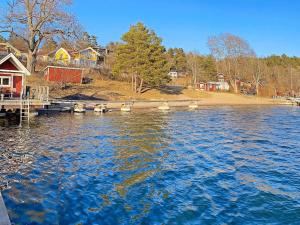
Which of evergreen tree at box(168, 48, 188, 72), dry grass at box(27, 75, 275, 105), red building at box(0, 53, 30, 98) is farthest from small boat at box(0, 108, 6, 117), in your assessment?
evergreen tree at box(168, 48, 188, 72)

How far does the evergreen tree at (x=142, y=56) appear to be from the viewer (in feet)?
201

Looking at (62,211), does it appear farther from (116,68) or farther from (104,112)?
(116,68)

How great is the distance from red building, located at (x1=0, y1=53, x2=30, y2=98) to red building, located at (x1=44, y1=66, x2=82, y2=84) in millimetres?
26925

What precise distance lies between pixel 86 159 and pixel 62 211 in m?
6.82

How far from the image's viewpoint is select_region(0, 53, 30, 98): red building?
3262cm

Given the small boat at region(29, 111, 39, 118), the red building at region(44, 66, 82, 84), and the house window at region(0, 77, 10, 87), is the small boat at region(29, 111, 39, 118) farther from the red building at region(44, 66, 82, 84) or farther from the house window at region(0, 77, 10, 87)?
the red building at region(44, 66, 82, 84)

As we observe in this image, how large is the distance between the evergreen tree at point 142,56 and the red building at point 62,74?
23.6 feet

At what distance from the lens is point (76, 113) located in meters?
38.8

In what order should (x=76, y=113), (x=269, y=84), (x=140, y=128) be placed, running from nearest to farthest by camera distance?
(x=140, y=128) → (x=76, y=113) → (x=269, y=84)

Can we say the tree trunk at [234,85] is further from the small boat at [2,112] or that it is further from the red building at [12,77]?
the small boat at [2,112]

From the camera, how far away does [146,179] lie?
13.6 metres

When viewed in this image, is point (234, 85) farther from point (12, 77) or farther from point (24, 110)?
point (24, 110)

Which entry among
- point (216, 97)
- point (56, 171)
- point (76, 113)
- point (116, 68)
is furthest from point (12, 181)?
point (216, 97)

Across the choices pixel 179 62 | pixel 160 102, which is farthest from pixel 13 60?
pixel 179 62
